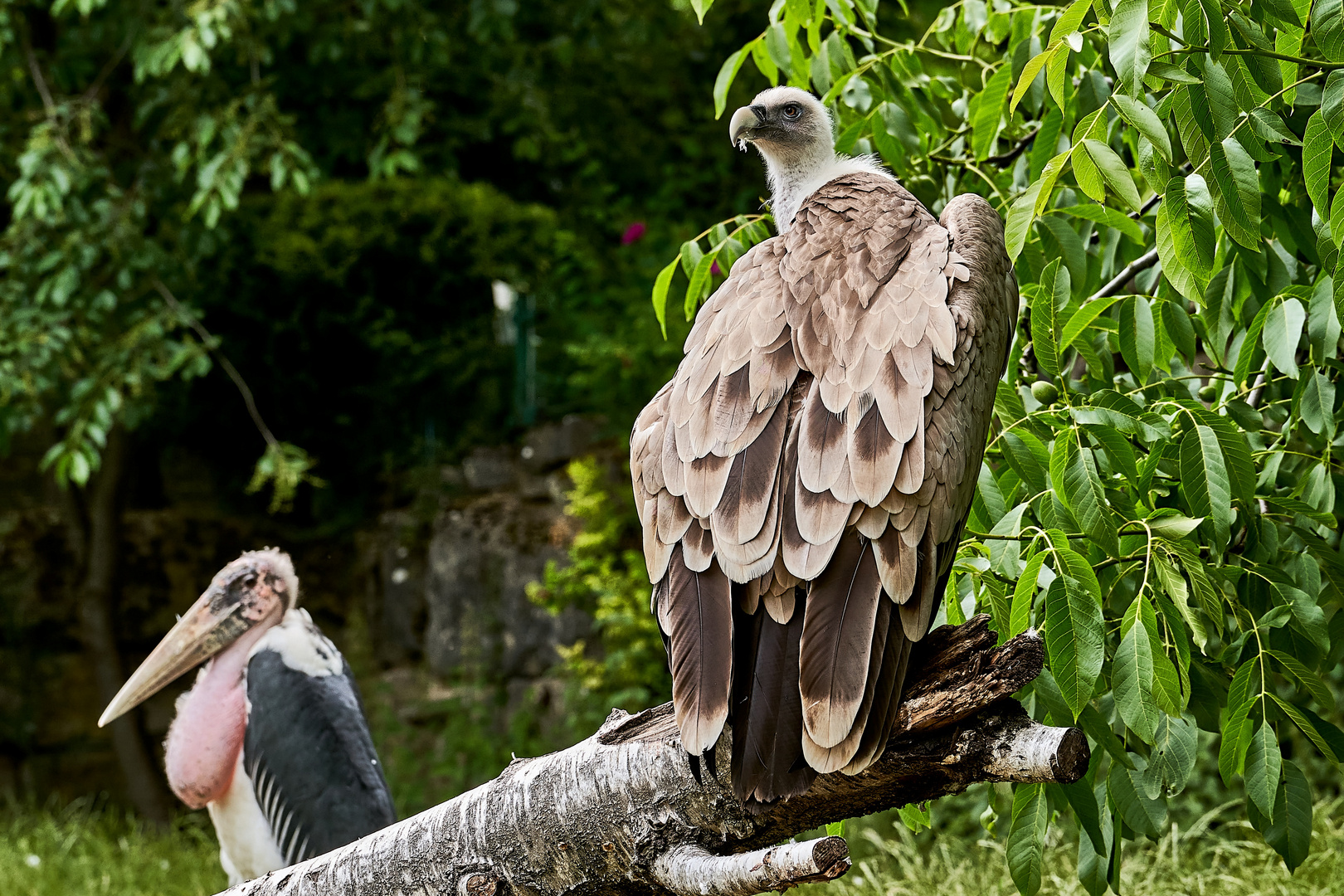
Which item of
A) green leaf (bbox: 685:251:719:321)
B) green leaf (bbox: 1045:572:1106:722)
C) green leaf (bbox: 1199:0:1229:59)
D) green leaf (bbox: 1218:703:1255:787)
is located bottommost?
green leaf (bbox: 1218:703:1255:787)

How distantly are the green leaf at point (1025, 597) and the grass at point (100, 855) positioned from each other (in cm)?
465

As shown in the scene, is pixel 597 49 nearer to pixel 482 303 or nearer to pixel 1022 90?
pixel 482 303

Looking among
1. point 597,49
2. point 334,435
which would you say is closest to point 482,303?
point 334,435

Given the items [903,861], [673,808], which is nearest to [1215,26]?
[673,808]

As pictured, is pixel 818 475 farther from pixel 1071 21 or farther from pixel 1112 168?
pixel 1071 21

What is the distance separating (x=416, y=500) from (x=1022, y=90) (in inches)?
253

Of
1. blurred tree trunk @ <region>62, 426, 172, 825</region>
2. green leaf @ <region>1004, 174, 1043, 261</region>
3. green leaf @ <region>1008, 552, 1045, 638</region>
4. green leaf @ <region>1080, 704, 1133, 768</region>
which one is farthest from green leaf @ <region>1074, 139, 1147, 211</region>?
blurred tree trunk @ <region>62, 426, 172, 825</region>

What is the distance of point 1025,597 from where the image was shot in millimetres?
1613

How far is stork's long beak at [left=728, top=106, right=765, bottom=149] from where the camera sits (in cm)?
229

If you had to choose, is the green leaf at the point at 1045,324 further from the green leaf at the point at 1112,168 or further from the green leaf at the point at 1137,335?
the green leaf at the point at 1112,168

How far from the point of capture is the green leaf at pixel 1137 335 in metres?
1.85

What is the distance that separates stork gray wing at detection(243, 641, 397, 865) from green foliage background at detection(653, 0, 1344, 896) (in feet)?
5.58

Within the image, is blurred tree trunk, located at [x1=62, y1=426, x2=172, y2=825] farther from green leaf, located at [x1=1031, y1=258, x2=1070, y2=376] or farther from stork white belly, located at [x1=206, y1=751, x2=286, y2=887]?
green leaf, located at [x1=1031, y1=258, x2=1070, y2=376]

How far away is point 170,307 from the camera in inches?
225
